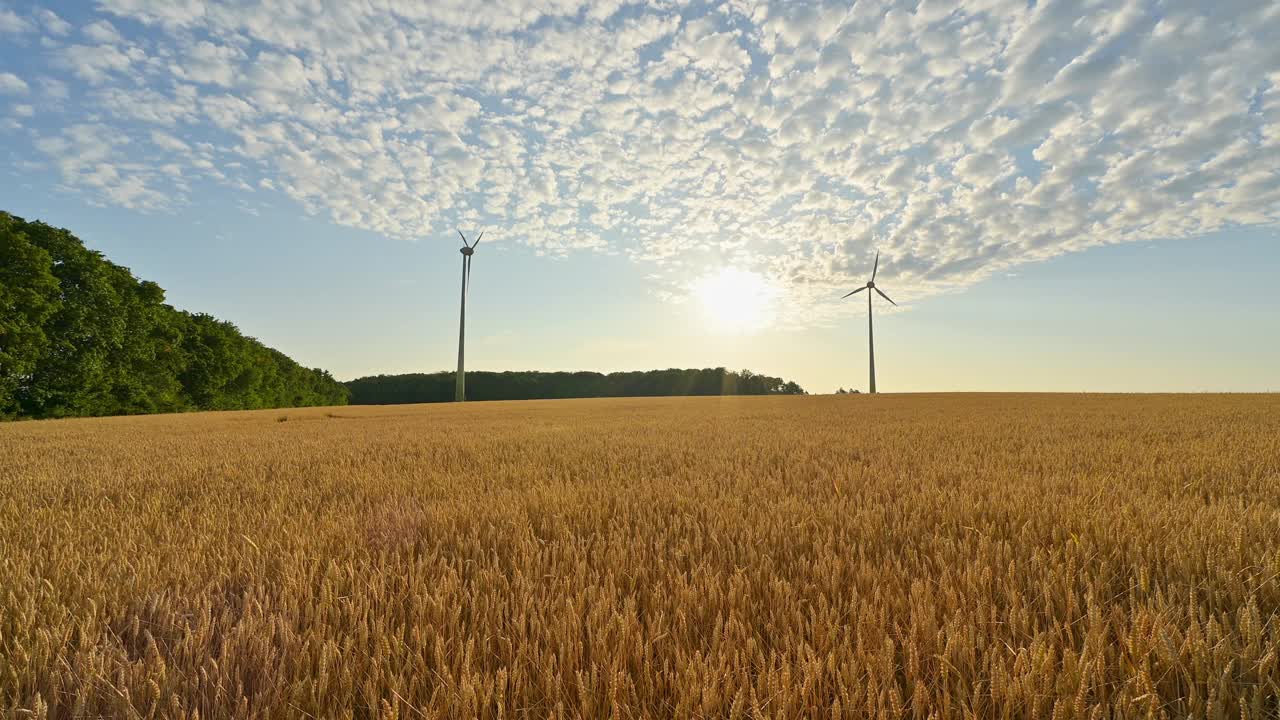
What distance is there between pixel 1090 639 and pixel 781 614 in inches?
37.9

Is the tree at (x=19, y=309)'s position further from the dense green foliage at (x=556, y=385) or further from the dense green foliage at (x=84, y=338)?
the dense green foliage at (x=556, y=385)

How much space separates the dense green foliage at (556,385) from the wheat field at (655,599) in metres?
91.3

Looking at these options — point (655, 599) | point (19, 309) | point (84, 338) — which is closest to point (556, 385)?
point (84, 338)

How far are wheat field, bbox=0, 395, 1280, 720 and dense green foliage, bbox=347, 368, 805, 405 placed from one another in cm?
9134

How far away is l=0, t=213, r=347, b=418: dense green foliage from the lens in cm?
3222

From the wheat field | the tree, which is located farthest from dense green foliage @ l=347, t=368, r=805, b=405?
the wheat field

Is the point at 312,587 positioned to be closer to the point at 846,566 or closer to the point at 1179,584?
the point at 846,566

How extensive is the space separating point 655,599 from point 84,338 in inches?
1996

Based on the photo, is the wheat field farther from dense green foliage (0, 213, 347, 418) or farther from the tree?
dense green foliage (0, 213, 347, 418)

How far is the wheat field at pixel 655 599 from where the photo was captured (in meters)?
1.65

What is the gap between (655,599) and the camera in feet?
7.38

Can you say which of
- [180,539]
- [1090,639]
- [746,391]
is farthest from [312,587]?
[746,391]

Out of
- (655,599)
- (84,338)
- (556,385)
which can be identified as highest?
(84,338)

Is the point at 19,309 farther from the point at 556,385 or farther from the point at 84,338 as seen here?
the point at 556,385
